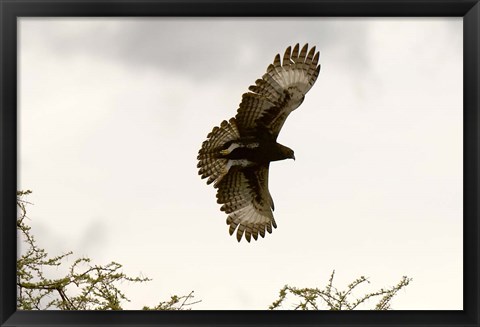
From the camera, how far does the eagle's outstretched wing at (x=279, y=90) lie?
4.46m

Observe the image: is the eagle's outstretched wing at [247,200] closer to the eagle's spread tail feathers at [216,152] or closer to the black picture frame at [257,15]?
the eagle's spread tail feathers at [216,152]

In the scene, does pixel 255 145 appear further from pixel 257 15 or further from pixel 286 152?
pixel 257 15

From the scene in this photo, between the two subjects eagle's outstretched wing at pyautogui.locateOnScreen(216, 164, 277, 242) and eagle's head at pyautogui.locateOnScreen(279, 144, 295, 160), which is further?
eagle's outstretched wing at pyautogui.locateOnScreen(216, 164, 277, 242)

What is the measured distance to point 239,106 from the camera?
14.8 ft

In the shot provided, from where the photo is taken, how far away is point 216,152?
4746mm

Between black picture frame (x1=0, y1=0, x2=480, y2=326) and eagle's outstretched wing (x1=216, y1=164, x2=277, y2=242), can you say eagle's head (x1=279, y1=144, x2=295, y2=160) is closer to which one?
eagle's outstretched wing (x1=216, y1=164, x2=277, y2=242)

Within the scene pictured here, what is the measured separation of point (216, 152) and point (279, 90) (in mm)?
658

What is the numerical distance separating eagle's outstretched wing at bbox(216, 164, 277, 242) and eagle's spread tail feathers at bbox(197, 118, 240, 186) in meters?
0.13

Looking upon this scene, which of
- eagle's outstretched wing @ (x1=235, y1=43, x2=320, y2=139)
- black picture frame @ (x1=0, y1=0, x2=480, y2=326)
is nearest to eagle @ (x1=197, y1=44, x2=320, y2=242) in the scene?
eagle's outstretched wing @ (x1=235, y1=43, x2=320, y2=139)

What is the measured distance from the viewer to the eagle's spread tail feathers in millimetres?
4566

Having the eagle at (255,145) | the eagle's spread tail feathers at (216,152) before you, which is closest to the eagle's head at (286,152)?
the eagle at (255,145)

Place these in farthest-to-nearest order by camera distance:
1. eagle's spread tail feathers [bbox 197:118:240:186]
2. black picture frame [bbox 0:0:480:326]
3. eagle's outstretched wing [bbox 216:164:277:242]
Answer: eagle's outstretched wing [bbox 216:164:277:242], eagle's spread tail feathers [bbox 197:118:240:186], black picture frame [bbox 0:0:480:326]

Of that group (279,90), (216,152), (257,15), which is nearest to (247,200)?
(216,152)
